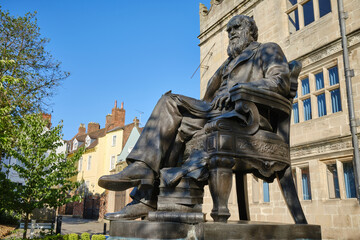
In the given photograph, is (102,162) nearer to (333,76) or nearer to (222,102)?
(333,76)

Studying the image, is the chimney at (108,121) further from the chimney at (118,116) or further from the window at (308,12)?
the window at (308,12)

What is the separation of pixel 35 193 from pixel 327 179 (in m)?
10.4

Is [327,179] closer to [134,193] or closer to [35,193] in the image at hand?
[134,193]

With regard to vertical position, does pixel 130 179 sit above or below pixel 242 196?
above

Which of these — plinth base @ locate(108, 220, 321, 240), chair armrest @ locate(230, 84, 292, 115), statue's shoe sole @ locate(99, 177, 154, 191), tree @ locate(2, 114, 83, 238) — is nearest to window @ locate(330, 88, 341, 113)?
chair armrest @ locate(230, 84, 292, 115)

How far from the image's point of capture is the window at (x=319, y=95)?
10.7 metres

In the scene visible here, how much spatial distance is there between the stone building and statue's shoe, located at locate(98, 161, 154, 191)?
28.1 feet

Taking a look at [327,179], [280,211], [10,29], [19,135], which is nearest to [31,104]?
[19,135]

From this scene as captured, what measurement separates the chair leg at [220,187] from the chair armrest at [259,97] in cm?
59

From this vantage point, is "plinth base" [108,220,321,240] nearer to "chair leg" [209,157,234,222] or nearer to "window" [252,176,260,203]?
"chair leg" [209,157,234,222]

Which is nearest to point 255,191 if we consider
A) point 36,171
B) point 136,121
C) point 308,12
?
point 308,12

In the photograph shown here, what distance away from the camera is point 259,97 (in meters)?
2.90

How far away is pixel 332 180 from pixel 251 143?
9002mm

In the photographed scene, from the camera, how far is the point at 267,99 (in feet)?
9.71
